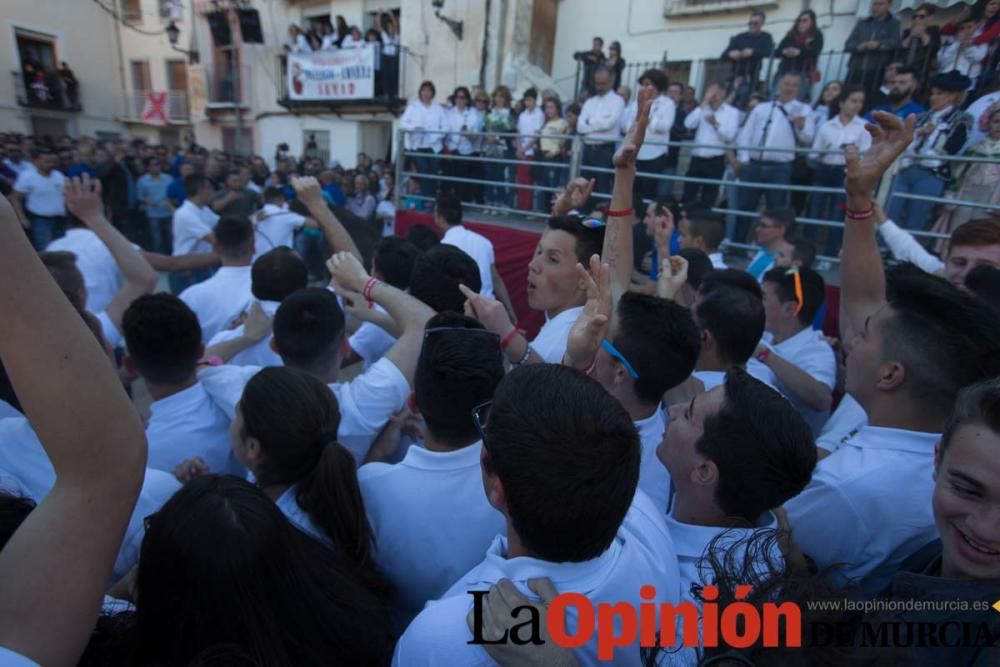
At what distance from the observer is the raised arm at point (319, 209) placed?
10.4 feet

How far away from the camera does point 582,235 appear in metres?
2.89

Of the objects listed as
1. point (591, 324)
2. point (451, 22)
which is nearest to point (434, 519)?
point (591, 324)

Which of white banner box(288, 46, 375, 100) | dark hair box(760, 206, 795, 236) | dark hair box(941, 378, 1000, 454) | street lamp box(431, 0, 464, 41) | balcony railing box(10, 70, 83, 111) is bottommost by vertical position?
dark hair box(941, 378, 1000, 454)

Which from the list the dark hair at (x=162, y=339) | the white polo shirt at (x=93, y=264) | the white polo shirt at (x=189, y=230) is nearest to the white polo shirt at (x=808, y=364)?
the dark hair at (x=162, y=339)

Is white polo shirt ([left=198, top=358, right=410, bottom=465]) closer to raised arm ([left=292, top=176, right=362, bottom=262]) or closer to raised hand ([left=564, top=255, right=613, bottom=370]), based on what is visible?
raised hand ([left=564, top=255, right=613, bottom=370])

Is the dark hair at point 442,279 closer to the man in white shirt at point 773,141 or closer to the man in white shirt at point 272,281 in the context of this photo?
the man in white shirt at point 272,281

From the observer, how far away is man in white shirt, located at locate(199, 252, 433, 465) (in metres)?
2.04

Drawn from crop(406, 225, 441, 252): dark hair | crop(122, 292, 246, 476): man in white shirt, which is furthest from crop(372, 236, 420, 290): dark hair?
crop(406, 225, 441, 252): dark hair

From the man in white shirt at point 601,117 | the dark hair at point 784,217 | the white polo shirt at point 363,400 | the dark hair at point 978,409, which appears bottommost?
the white polo shirt at point 363,400

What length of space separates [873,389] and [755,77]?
814 centimetres

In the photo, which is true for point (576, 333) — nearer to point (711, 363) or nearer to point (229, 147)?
point (711, 363)

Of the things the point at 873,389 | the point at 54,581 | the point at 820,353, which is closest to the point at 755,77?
the point at 820,353

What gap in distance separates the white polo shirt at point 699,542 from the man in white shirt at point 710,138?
5411 millimetres

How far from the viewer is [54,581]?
2.33 ft
